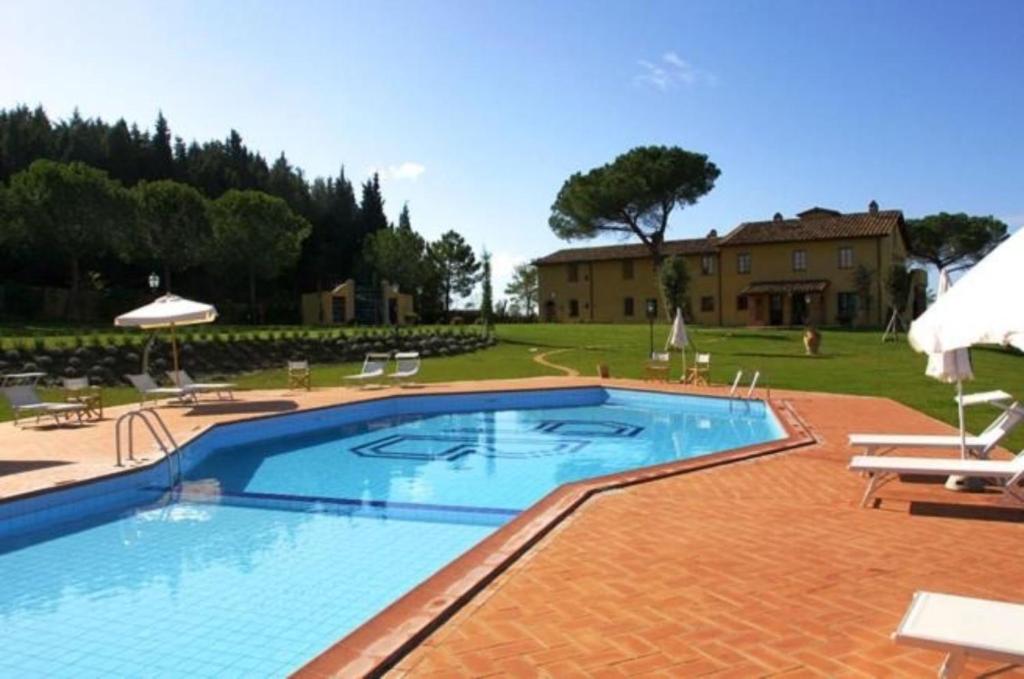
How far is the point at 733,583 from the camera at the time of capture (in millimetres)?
4508

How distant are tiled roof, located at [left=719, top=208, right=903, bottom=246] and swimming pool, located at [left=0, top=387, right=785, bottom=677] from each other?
3339 centimetres

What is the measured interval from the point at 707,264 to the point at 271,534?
43549mm

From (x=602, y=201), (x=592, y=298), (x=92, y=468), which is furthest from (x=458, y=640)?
(x=592, y=298)

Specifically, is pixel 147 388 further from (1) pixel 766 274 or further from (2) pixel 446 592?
(1) pixel 766 274

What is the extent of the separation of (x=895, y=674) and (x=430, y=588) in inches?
92.9

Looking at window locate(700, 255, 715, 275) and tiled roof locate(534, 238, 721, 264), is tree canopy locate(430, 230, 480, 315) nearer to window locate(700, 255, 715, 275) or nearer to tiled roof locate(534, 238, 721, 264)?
tiled roof locate(534, 238, 721, 264)

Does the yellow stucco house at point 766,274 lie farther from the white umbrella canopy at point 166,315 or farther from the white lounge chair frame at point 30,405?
the white lounge chair frame at point 30,405

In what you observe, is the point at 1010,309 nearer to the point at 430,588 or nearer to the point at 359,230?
the point at 430,588

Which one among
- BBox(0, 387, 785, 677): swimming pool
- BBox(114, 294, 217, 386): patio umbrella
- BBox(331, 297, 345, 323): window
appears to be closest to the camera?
BBox(0, 387, 785, 677): swimming pool

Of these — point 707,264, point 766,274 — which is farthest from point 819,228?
point 707,264

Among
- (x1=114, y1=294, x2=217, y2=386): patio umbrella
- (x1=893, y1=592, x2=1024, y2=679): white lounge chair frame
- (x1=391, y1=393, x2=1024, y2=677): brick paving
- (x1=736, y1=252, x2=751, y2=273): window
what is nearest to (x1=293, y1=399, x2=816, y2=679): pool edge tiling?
(x1=391, y1=393, x2=1024, y2=677): brick paving

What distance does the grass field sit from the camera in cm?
1652

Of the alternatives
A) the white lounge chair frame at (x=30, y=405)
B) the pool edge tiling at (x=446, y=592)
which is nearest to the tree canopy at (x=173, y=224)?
the white lounge chair frame at (x=30, y=405)

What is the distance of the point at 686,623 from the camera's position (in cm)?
391
